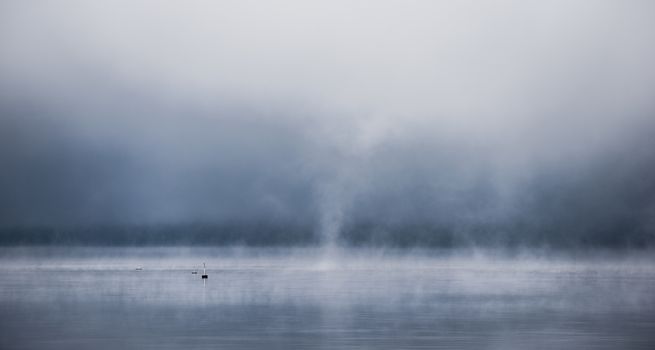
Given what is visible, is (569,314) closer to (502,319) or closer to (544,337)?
(502,319)

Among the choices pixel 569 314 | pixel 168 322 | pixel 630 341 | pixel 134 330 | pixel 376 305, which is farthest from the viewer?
pixel 376 305

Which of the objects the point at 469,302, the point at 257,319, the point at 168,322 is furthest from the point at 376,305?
the point at 168,322

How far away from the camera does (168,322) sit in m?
55.9

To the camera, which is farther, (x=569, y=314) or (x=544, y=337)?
(x=569, y=314)

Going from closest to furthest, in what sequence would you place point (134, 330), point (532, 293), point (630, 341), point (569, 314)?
point (630, 341)
point (134, 330)
point (569, 314)
point (532, 293)

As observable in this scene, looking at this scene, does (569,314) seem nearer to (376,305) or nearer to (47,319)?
(376,305)

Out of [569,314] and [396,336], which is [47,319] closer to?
[396,336]

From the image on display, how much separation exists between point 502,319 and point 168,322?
820 inches

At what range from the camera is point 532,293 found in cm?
8831

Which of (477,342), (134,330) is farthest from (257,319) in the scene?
(477,342)

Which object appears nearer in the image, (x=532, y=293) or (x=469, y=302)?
(x=469, y=302)

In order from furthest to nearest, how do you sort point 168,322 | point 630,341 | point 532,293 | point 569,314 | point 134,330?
point 532,293, point 569,314, point 168,322, point 134,330, point 630,341

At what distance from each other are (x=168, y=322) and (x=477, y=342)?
66.8 feet

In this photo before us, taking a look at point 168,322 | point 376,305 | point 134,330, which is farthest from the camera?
point 376,305
